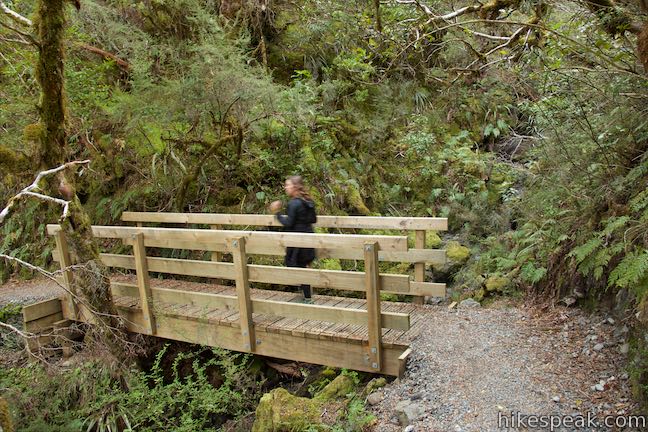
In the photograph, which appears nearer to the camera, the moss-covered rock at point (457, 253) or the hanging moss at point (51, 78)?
the hanging moss at point (51, 78)

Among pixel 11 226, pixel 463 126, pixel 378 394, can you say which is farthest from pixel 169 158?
pixel 463 126

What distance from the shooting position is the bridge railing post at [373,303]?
4891 millimetres

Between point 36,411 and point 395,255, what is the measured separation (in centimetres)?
492

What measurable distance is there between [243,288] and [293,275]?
2.33 feet

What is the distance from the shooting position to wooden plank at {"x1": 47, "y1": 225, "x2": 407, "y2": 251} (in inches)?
196

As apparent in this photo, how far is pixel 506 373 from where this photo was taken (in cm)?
423

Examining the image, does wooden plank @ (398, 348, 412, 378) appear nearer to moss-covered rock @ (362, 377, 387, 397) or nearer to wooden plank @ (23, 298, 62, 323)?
moss-covered rock @ (362, 377, 387, 397)

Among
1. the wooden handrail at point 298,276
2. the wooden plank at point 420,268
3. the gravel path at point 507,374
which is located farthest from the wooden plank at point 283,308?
the wooden plank at point 420,268

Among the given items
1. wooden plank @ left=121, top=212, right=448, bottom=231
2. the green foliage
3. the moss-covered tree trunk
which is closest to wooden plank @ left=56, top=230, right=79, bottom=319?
the moss-covered tree trunk

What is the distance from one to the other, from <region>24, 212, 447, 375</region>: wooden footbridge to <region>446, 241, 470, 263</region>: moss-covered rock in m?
2.17

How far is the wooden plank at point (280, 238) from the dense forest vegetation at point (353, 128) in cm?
160

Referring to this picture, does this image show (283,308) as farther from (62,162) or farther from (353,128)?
(353,128)

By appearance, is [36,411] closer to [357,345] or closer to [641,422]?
[357,345]

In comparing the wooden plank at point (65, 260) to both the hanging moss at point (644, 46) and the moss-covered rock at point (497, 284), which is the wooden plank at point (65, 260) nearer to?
the moss-covered rock at point (497, 284)
